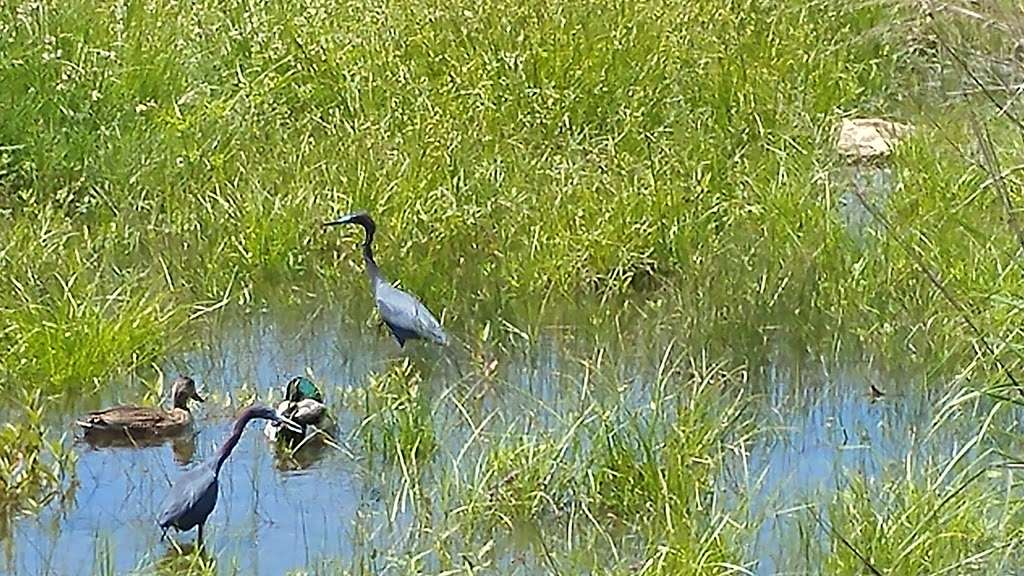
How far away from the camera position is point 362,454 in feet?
18.2

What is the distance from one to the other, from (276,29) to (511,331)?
10.3ft

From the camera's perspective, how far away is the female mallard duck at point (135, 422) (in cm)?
558

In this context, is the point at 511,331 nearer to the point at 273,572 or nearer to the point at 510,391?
the point at 510,391

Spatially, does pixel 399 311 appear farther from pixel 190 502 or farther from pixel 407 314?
pixel 190 502

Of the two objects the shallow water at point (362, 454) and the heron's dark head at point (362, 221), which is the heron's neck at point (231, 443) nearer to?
the shallow water at point (362, 454)

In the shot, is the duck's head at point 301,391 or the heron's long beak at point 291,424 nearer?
the heron's long beak at point 291,424

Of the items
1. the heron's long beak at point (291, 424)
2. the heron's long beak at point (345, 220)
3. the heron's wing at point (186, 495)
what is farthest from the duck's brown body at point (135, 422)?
the heron's long beak at point (345, 220)

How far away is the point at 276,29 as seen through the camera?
30.2 ft

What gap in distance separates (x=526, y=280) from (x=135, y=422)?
5.76 feet

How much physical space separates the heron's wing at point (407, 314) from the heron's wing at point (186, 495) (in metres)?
1.44

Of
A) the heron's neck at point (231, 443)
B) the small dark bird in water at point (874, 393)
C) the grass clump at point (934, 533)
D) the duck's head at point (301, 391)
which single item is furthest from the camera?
the small dark bird in water at point (874, 393)

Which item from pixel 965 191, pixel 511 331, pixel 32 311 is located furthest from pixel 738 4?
pixel 32 311

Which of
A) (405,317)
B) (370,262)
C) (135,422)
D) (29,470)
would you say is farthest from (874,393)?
(29,470)

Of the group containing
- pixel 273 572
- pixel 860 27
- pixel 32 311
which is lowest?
pixel 273 572
